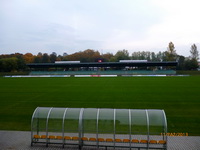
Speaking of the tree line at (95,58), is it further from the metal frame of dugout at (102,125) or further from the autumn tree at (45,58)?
the metal frame of dugout at (102,125)

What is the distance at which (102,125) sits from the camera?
8.27m

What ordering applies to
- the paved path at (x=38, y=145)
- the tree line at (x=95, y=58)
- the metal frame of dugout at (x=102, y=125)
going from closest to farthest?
the metal frame of dugout at (x=102, y=125), the paved path at (x=38, y=145), the tree line at (x=95, y=58)

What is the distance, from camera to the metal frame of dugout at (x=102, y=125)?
7922 millimetres

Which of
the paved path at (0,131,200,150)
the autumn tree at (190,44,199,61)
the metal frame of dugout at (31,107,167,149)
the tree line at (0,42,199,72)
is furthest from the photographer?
the autumn tree at (190,44,199,61)

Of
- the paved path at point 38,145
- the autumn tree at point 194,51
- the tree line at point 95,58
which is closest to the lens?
the paved path at point 38,145

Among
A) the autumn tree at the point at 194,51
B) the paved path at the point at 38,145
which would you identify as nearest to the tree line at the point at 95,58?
the autumn tree at the point at 194,51

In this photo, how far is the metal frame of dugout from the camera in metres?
7.92

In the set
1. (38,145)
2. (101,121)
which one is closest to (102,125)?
(101,121)

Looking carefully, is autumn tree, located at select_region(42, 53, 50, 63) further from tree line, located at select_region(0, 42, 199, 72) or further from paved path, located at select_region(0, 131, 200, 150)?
paved path, located at select_region(0, 131, 200, 150)

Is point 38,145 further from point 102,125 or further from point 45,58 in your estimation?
point 45,58

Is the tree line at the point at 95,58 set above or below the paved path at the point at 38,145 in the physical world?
above

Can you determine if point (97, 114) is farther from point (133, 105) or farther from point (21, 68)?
point (21, 68)

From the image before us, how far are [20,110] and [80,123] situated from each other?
860cm

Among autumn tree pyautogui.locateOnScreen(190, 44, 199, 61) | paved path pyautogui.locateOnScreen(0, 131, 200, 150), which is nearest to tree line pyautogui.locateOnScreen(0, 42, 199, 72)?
autumn tree pyautogui.locateOnScreen(190, 44, 199, 61)
